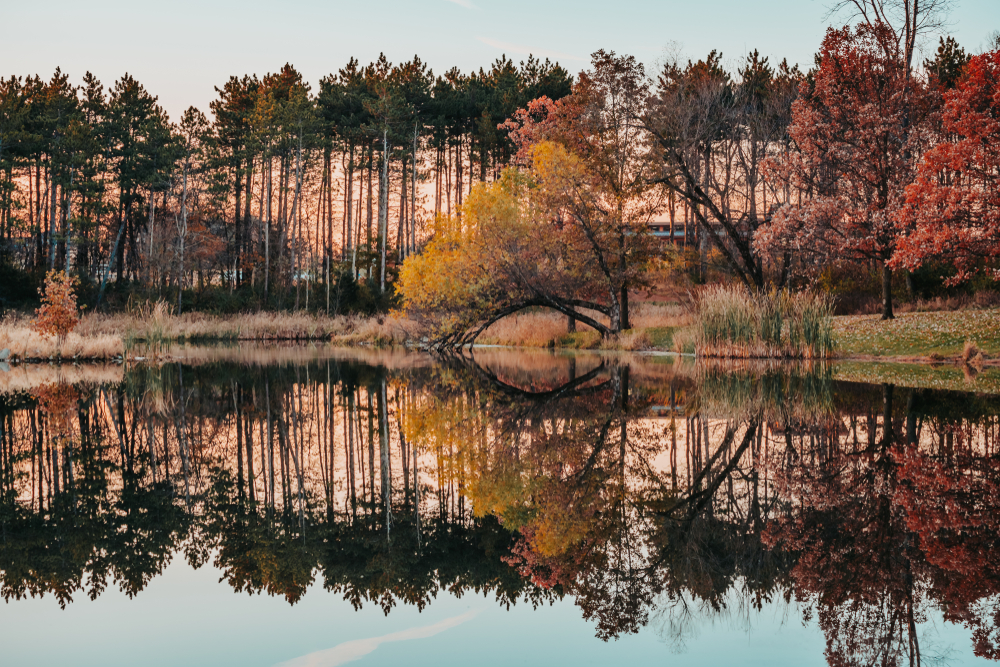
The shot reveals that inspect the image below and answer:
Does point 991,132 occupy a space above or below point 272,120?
below

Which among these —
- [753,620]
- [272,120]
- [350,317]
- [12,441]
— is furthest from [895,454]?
[272,120]

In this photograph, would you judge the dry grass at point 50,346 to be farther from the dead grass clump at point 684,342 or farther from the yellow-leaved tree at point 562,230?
the dead grass clump at point 684,342

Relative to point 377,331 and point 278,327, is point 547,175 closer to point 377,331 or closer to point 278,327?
point 377,331

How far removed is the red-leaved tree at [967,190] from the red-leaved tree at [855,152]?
13.3 ft

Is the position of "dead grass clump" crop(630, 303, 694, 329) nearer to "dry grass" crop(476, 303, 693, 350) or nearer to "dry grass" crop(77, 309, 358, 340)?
"dry grass" crop(476, 303, 693, 350)

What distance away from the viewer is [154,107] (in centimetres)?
4628

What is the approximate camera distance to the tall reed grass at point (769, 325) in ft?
61.9

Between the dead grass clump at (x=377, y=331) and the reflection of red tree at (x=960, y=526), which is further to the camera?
the dead grass clump at (x=377, y=331)

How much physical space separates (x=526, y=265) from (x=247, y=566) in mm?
21277

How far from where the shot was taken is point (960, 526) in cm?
449

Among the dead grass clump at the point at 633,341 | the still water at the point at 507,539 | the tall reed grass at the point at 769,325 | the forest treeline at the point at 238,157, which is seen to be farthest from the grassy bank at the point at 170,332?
the still water at the point at 507,539

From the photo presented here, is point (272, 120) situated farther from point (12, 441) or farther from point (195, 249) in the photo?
point (12, 441)

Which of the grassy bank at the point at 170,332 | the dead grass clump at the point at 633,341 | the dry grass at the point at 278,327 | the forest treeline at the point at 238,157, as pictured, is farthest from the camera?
the forest treeline at the point at 238,157

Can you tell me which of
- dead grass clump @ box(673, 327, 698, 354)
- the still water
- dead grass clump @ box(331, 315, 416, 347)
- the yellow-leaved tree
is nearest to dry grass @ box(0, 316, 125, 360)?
the yellow-leaved tree
